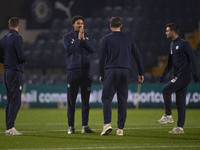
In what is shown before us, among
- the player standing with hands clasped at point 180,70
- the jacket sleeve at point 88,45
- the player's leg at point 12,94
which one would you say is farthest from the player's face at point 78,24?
the player standing with hands clasped at point 180,70

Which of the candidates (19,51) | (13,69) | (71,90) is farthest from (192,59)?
(13,69)

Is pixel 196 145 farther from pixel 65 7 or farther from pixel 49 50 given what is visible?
pixel 65 7

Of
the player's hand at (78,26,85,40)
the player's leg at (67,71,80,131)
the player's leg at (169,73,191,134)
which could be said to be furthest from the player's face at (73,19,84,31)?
the player's leg at (169,73,191,134)

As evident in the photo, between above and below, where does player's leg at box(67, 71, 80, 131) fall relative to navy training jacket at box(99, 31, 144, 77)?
below

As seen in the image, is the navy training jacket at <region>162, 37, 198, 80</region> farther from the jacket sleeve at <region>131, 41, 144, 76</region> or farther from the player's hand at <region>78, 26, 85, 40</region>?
the player's hand at <region>78, 26, 85, 40</region>

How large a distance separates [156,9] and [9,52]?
19.2 meters

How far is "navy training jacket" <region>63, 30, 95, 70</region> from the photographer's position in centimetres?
1021

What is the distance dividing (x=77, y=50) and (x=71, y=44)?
0.57 feet

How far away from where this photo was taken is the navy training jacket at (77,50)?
402 inches

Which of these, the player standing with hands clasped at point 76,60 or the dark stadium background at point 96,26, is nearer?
the player standing with hands clasped at point 76,60

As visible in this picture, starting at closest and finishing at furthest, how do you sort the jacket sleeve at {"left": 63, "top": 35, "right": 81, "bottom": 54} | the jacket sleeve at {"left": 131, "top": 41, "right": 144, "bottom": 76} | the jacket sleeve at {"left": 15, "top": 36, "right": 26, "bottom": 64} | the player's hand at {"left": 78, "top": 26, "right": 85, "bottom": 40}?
the jacket sleeve at {"left": 131, "top": 41, "right": 144, "bottom": 76} → the jacket sleeve at {"left": 15, "top": 36, "right": 26, "bottom": 64} → the player's hand at {"left": 78, "top": 26, "right": 85, "bottom": 40} → the jacket sleeve at {"left": 63, "top": 35, "right": 81, "bottom": 54}

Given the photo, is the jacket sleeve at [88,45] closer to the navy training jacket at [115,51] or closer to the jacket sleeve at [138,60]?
the navy training jacket at [115,51]

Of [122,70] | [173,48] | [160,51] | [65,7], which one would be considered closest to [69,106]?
[122,70]

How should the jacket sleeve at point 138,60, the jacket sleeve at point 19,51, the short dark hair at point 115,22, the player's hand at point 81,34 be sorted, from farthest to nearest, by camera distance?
1. the player's hand at point 81,34
2. the jacket sleeve at point 19,51
3. the jacket sleeve at point 138,60
4. the short dark hair at point 115,22
